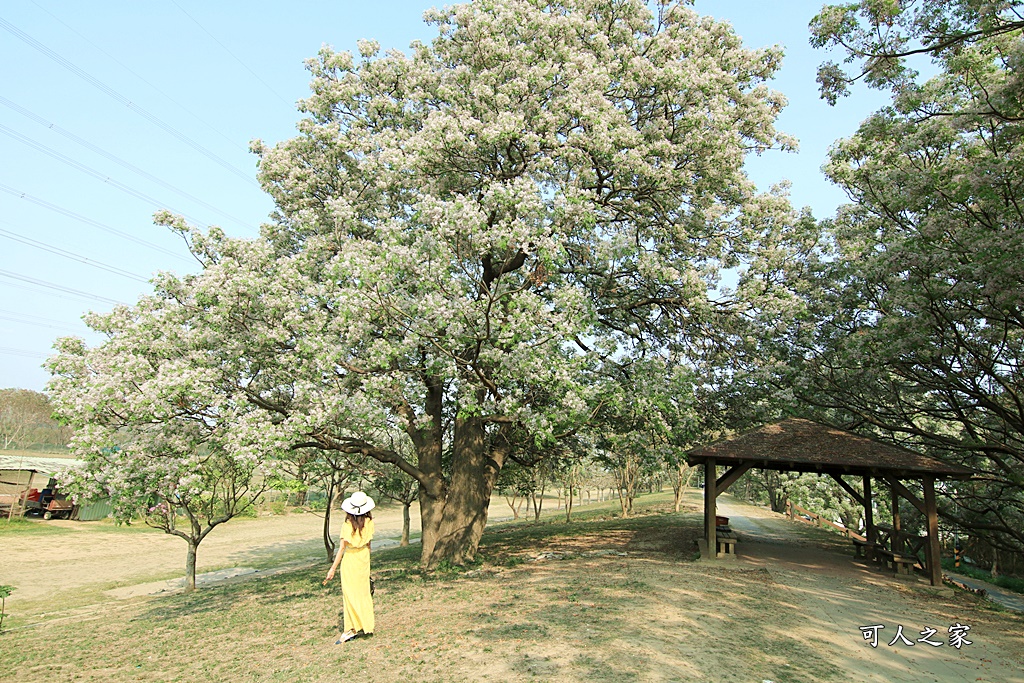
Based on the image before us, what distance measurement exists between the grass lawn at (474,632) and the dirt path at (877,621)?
46 centimetres

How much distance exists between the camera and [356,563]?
8250 mm

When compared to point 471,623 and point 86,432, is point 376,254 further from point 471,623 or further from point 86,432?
point 471,623

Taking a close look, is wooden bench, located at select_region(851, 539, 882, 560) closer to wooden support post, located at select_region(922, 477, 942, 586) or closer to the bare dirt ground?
wooden support post, located at select_region(922, 477, 942, 586)

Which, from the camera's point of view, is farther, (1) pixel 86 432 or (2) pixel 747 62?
(2) pixel 747 62

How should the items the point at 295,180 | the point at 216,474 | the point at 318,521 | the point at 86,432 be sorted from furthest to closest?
1. the point at 318,521
2. the point at 295,180
3. the point at 216,474
4. the point at 86,432

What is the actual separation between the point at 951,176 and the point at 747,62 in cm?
Answer: 534

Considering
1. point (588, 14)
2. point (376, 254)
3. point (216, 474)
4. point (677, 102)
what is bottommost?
point (216, 474)

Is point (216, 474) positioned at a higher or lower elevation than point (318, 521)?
higher

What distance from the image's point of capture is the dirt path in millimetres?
7688

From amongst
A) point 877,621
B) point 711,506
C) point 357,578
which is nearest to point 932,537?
point 711,506

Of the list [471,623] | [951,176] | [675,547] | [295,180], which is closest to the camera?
[471,623]

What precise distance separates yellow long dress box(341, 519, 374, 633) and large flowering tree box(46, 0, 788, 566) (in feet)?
9.02

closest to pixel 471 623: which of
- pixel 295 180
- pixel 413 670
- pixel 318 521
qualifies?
pixel 413 670

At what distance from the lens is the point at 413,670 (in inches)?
281
